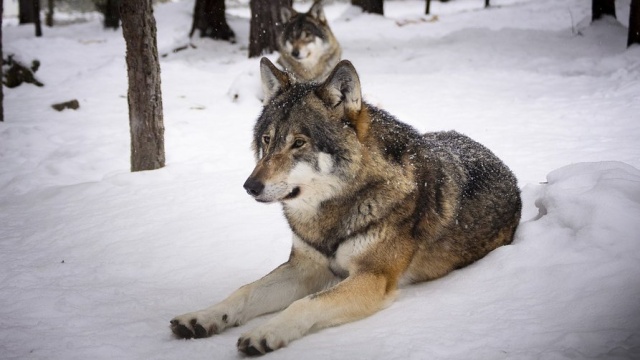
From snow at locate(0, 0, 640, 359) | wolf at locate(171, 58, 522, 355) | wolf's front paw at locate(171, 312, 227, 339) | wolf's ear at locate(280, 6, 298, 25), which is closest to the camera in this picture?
snow at locate(0, 0, 640, 359)

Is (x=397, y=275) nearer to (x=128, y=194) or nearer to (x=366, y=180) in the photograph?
(x=366, y=180)

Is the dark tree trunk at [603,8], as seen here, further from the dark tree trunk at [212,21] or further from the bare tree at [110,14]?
the bare tree at [110,14]

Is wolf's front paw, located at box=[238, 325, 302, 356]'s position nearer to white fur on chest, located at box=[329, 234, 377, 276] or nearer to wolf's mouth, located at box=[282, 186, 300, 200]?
white fur on chest, located at box=[329, 234, 377, 276]

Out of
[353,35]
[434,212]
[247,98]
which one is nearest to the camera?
[434,212]

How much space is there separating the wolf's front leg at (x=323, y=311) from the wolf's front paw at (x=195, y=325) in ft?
1.14

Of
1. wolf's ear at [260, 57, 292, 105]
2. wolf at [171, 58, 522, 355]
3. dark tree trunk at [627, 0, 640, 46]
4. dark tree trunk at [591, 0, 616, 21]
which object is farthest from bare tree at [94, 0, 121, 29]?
wolf at [171, 58, 522, 355]

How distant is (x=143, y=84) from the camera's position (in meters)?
5.55

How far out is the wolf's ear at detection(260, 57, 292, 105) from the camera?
335 cm

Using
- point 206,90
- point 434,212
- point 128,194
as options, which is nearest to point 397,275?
point 434,212

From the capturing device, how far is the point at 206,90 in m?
11.0

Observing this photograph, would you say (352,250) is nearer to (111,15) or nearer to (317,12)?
(317,12)

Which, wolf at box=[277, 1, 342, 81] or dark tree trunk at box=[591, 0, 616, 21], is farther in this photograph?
dark tree trunk at box=[591, 0, 616, 21]

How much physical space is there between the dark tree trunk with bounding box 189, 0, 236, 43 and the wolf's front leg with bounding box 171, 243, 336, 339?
12489 millimetres

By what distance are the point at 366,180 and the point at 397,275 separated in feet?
2.09
